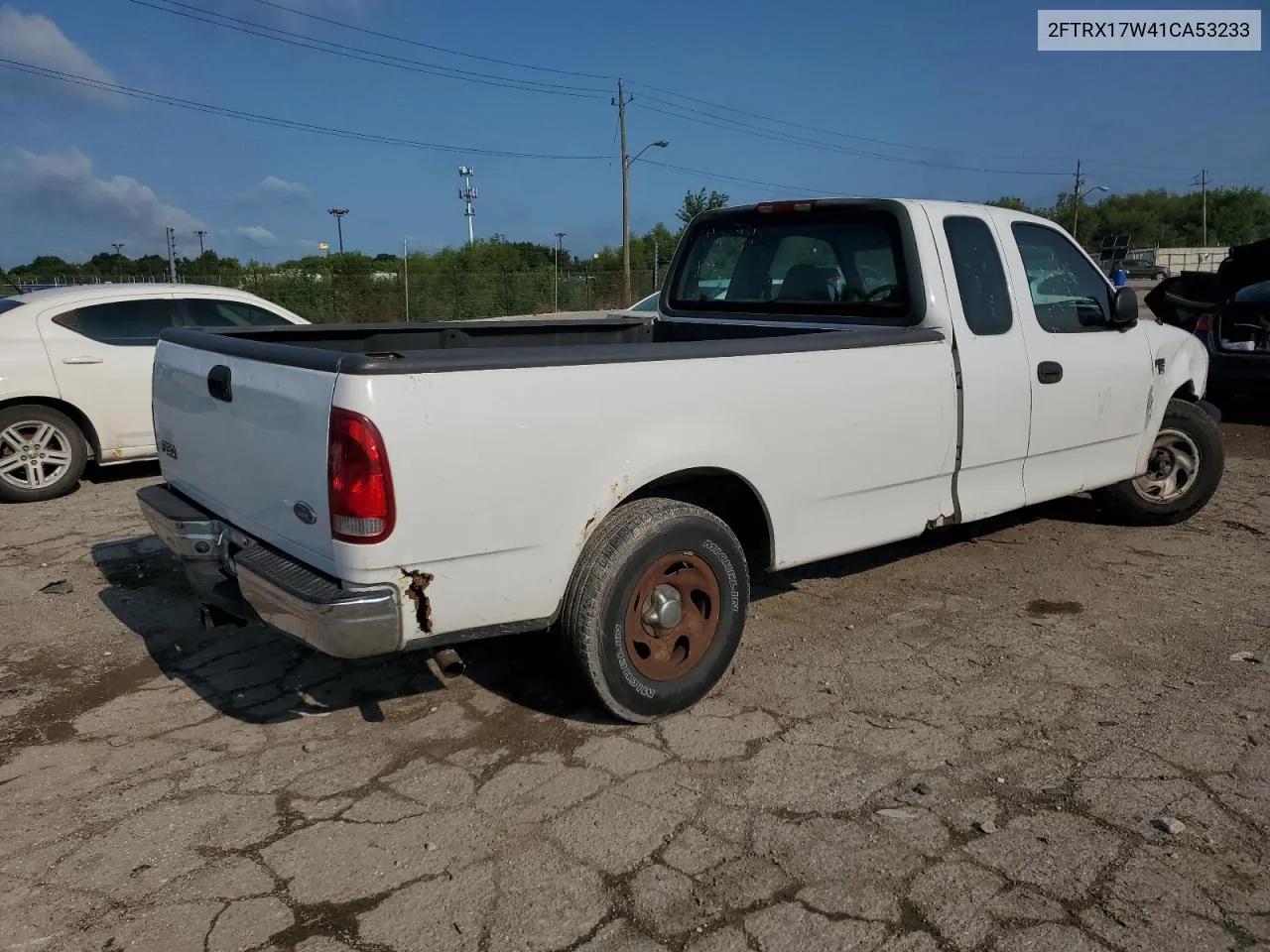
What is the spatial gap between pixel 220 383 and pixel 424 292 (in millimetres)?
29590

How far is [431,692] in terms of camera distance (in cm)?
397

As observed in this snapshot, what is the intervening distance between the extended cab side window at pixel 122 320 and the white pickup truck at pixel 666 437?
11.8 ft

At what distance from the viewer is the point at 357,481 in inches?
110

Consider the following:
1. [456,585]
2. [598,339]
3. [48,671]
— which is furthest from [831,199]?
[48,671]

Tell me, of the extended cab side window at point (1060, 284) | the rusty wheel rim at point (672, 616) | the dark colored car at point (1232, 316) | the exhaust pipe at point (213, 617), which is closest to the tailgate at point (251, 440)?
the exhaust pipe at point (213, 617)

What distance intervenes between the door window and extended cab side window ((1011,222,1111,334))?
593cm

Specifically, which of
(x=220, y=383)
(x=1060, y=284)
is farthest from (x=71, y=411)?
(x=1060, y=284)

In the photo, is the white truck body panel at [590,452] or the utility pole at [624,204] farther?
the utility pole at [624,204]

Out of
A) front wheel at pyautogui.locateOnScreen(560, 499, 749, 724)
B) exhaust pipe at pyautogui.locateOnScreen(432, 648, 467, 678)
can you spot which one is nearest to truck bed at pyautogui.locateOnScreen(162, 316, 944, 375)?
front wheel at pyautogui.locateOnScreen(560, 499, 749, 724)

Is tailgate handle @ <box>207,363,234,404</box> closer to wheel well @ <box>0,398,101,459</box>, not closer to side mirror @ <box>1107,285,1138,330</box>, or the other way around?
side mirror @ <box>1107,285,1138,330</box>

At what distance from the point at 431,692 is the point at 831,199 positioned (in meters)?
3.00

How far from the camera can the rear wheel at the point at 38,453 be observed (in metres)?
7.14

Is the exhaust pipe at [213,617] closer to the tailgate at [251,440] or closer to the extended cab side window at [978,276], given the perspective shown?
the tailgate at [251,440]

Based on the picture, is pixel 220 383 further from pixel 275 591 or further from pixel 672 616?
pixel 672 616
